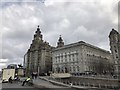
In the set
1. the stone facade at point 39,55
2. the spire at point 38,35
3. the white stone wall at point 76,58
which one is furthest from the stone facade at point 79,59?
the spire at point 38,35

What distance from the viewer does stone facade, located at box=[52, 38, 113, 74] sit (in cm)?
8043

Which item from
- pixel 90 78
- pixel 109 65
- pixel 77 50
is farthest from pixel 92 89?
pixel 109 65

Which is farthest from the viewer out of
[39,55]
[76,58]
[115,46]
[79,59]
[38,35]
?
[38,35]

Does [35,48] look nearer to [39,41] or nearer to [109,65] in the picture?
[39,41]

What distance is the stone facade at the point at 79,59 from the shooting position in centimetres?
8043

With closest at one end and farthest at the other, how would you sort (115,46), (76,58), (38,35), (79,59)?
(79,59) → (76,58) → (115,46) → (38,35)

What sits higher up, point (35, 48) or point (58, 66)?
point (35, 48)

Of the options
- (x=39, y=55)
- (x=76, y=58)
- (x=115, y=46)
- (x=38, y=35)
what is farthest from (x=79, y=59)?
(x=38, y=35)

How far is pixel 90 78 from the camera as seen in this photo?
153ft

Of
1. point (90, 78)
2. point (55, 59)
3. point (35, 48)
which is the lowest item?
point (90, 78)

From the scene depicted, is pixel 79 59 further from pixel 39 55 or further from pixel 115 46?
pixel 39 55

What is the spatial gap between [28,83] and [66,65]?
62.2m

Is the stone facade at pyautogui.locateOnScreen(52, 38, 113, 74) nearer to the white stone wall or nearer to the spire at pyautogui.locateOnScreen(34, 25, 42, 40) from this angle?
the white stone wall

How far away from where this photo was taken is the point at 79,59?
3162 inches
